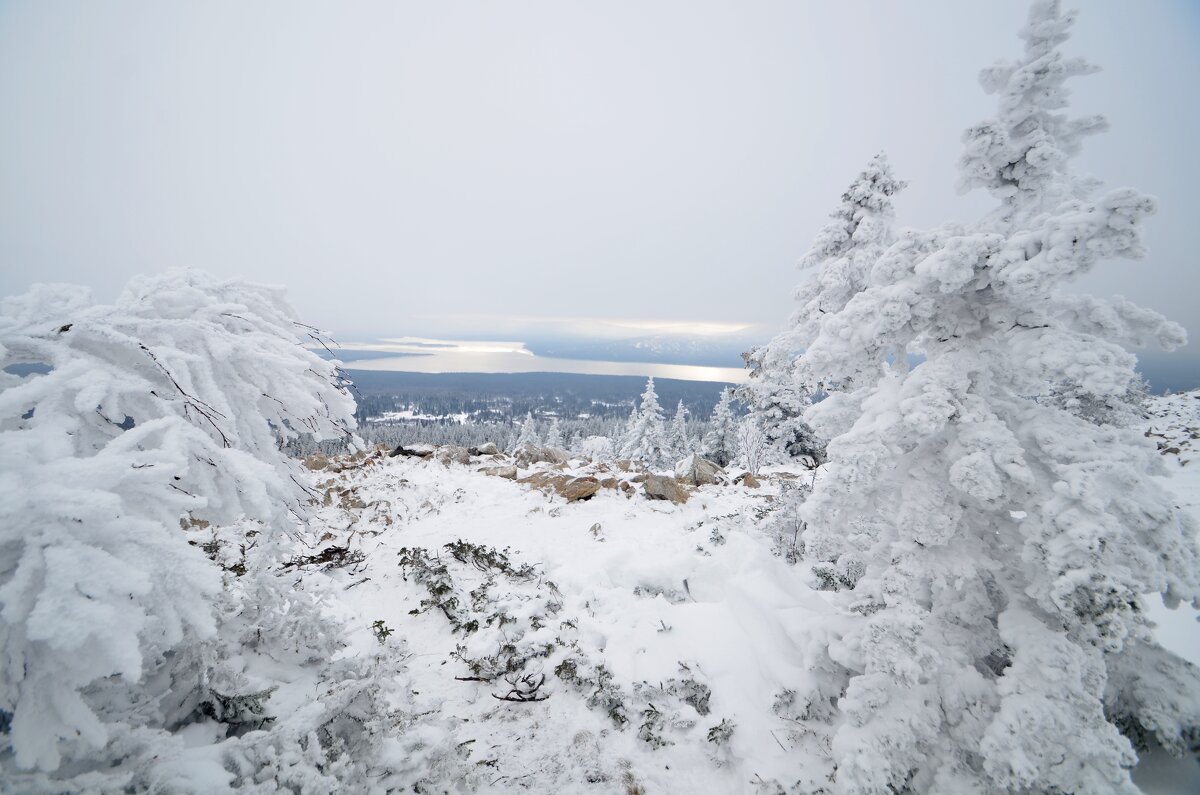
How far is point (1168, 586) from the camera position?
3420 millimetres

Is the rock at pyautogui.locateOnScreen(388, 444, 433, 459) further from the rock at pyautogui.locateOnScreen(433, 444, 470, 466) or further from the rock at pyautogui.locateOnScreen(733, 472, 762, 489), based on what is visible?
the rock at pyautogui.locateOnScreen(733, 472, 762, 489)

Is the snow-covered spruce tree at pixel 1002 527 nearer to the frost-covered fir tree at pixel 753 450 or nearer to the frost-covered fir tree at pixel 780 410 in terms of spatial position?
the frost-covered fir tree at pixel 780 410

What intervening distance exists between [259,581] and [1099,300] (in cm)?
785

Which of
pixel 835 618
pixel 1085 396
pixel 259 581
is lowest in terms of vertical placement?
pixel 835 618

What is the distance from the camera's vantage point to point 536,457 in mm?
17984

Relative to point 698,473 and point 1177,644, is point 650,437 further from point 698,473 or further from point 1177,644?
point 1177,644

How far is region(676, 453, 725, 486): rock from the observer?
1448 centimetres

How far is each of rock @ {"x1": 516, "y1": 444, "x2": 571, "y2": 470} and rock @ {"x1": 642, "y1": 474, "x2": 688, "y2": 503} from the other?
5058 mm

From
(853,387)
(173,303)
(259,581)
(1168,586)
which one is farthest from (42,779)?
(853,387)

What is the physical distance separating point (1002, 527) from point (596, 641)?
188 inches

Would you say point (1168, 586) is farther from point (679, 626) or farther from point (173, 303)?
point (173, 303)

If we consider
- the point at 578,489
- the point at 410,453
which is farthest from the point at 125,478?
the point at 410,453

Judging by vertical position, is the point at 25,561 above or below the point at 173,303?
below

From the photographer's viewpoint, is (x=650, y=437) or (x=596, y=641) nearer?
(x=596, y=641)
